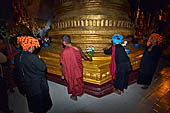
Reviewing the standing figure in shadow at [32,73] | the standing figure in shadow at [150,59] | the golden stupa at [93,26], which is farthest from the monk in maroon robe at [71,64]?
the standing figure in shadow at [150,59]

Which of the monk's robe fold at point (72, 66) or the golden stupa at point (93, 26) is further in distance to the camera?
the golden stupa at point (93, 26)

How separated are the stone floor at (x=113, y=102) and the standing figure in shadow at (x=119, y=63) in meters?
0.39

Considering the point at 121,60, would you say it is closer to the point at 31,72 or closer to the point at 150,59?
the point at 150,59

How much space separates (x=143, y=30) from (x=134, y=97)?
9.26m

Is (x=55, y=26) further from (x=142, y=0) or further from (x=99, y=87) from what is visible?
(x=142, y=0)

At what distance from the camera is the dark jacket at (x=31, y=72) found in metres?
1.78

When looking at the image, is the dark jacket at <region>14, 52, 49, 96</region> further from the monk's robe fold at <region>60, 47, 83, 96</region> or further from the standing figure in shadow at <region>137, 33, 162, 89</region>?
the standing figure in shadow at <region>137, 33, 162, 89</region>

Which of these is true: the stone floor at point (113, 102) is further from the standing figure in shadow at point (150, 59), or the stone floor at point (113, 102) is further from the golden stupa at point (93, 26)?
the golden stupa at point (93, 26)

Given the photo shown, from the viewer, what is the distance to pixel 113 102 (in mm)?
2492

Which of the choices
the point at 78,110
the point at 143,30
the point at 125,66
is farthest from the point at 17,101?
the point at 143,30

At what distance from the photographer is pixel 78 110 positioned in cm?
227

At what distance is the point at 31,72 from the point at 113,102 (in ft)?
6.51

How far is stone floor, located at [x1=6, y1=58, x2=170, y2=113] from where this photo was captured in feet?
7.41

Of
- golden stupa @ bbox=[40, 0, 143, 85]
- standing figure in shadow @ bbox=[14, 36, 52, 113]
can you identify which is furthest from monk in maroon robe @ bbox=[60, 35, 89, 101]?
golden stupa @ bbox=[40, 0, 143, 85]
